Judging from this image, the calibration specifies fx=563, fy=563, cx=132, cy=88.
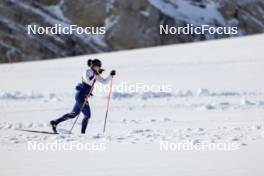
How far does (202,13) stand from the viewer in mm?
40844

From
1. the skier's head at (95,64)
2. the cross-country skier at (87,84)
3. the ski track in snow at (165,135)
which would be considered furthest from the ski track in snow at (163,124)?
the skier's head at (95,64)

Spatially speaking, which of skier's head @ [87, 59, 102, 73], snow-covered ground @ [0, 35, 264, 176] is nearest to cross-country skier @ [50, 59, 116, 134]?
skier's head @ [87, 59, 102, 73]

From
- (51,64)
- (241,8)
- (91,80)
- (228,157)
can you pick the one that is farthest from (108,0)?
(228,157)

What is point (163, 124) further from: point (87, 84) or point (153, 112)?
point (153, 112)

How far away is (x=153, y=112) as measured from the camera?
498 inches

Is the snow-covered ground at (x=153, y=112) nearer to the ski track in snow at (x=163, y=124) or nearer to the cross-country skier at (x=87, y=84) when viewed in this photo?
the ski track in snow at (x=163, y=124)

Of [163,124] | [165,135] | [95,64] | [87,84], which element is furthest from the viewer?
[163,124]

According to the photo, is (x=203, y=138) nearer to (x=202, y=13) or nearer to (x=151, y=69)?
(x=151, y=69)

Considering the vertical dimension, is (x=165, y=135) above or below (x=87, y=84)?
below

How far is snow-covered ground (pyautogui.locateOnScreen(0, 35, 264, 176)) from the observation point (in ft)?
22.4

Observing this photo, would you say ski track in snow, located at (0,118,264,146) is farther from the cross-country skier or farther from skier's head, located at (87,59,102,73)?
skier's head, located at (87,59,102,73)

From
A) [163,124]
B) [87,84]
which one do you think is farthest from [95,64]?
[163,124]

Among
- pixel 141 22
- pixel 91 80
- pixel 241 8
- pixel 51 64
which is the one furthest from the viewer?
pixel 241 8

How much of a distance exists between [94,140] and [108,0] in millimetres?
31936
